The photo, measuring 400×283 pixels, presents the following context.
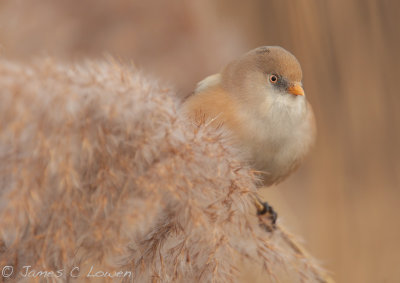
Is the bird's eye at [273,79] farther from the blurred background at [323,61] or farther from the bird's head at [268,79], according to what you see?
the blurred background at [323,61]

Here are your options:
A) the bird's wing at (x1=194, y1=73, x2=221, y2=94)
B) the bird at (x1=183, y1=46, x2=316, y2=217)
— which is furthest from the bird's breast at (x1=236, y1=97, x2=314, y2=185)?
the bird's wing at (x1=194, y1=73, x2=221, y2=94)

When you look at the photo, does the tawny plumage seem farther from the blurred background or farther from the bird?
the blurred background

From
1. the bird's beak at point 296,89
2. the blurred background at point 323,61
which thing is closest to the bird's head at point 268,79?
the bird's beak at point 296,89

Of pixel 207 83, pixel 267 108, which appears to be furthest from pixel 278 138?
pixel 207 83

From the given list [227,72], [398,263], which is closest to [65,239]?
[227,72]

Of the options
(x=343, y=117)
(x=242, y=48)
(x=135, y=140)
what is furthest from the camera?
(x=242, y=48)

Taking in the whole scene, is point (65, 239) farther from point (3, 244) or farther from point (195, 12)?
point (195, 12)
